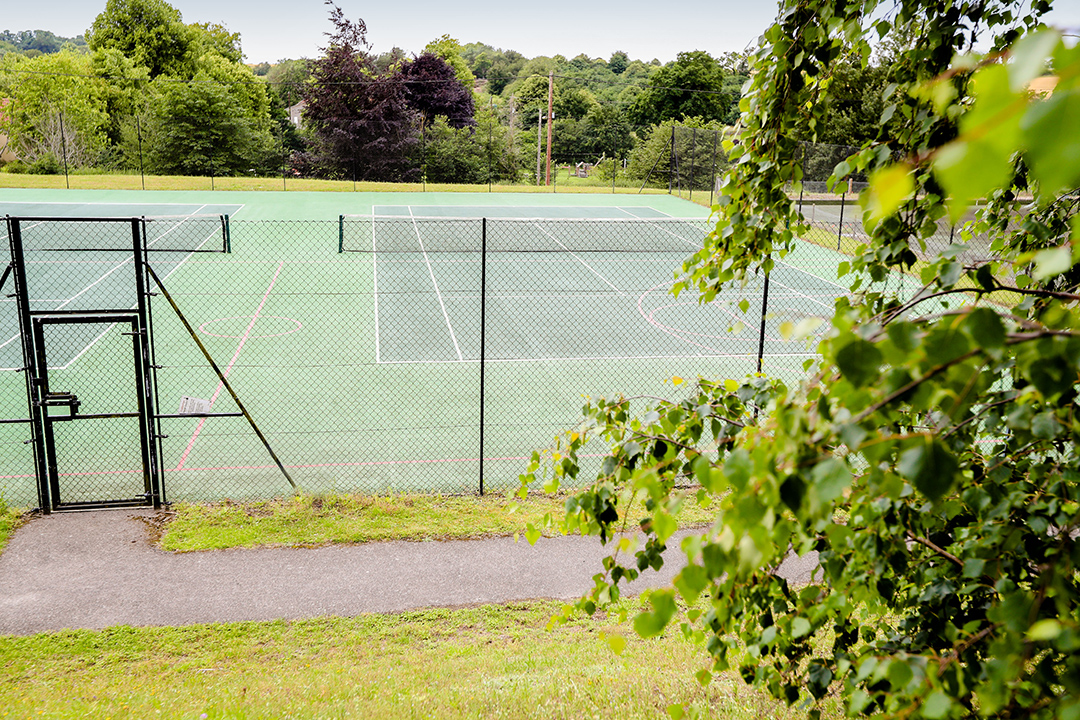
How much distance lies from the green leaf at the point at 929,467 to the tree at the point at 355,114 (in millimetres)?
42614

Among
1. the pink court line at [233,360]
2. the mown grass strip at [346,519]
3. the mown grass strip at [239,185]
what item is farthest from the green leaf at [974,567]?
the mown grass strip at [239,185]

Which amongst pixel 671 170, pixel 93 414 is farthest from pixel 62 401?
pixel 671 170

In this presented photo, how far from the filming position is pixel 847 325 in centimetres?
118

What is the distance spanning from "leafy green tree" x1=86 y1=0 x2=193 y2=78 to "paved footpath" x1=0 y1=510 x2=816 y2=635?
63115 mm

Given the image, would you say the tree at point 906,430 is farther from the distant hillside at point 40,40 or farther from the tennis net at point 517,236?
the distant hillside at point 40,40

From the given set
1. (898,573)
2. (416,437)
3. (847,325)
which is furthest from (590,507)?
(416,437)

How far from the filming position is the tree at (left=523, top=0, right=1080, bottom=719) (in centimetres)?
109

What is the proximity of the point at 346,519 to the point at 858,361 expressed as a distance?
7965 millimetres

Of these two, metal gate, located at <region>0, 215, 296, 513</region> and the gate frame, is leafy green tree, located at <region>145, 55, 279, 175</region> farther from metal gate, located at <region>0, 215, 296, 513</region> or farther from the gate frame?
the gate frame

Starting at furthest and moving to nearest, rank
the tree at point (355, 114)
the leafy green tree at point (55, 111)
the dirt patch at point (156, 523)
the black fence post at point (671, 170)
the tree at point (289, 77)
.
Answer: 1. the tree at point (289, 77)
2. the tree at point (355, 114)
3. the leafy green tree at point (55, 111)
4. the black fence post at point (671, 170)
5. the dirt patch at point (156, 523)

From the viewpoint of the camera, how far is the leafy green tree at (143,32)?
201ft

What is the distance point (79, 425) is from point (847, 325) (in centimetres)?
1202

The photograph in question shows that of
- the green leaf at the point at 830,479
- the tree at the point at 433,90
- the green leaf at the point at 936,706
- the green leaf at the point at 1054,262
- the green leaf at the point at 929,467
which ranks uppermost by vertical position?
the tree at the point at 433,90

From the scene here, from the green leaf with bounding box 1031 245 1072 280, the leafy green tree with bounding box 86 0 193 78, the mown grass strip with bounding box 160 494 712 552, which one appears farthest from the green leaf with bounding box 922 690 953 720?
the leafy green tree with bounding box 86 0 193 78
